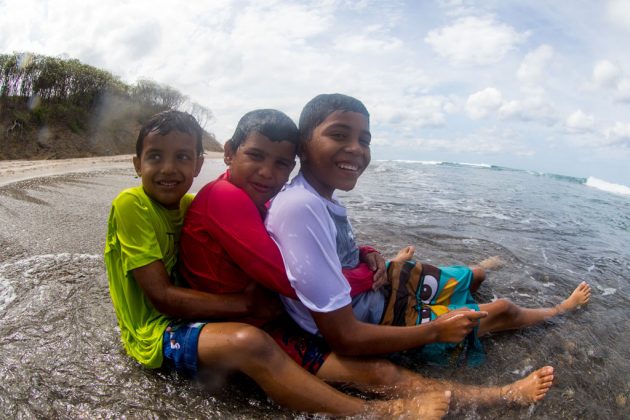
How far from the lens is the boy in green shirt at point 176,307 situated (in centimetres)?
192

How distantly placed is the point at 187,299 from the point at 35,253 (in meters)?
2.56

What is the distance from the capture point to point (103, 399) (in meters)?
1.94

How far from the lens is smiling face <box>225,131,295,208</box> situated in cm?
227

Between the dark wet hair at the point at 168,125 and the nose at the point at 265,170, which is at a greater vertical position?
the dark wet hair at the point at 168,125

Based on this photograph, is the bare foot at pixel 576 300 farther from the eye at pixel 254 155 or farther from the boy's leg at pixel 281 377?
the eye at pixel 254 155

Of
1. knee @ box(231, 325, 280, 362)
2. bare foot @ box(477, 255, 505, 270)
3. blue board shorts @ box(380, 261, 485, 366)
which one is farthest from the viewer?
bare foot @ box(477, 255, 505, 270)

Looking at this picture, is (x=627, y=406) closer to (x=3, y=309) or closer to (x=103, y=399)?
(x=103, y=399)

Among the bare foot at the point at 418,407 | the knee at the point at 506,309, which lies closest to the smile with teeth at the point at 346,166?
the bare foot at the point at 418,407

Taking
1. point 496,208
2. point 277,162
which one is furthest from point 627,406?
point 496,208

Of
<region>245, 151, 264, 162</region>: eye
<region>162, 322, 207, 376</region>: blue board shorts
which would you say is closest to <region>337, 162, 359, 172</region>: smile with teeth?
<region>245, 151, 264, 162</region>: eye

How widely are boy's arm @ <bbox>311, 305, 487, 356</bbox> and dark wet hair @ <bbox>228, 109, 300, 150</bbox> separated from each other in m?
0.98

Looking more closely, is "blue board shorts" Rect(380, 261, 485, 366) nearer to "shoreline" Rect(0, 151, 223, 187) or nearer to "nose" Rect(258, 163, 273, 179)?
"nose" Rect(258, 163, 273, 179)

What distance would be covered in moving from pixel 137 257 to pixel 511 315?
2451 millimetres

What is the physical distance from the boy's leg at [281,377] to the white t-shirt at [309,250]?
0.29 metres
